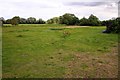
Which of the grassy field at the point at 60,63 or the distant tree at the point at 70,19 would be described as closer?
the grassy field at the point at 60,63

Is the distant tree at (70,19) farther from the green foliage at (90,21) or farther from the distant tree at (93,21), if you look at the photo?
the distant tree at (93,21)

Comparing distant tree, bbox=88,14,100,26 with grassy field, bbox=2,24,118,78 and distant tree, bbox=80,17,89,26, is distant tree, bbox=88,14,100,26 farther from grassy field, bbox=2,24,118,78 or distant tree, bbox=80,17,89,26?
grassy field, bbox=2,24,118,78

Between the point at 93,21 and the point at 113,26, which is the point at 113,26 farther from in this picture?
the point at 93,21

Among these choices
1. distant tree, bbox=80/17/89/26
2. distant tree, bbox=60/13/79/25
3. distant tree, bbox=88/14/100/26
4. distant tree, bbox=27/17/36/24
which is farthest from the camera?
distant tree, bbox=27/17/36/24

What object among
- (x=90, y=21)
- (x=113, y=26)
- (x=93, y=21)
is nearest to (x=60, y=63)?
(x=113, y=26)

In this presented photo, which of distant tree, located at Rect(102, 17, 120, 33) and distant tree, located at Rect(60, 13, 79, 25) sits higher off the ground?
distant tree, located at Rect(60, 13, 79, 25)

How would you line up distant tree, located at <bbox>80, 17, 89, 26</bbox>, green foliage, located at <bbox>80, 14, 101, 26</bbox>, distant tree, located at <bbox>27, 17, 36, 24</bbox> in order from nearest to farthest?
green foliage, located at <bbox>80, 14, 101, 26</bbox> → distant tree, located at <bbox>80, 17, 89, 26</bbox> → distant tree, located at <bbox>27, 17, 36, 24</bbox>

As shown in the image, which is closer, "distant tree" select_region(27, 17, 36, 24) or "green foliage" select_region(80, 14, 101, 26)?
"green foliage" select_region(80, 14, 101, 26)

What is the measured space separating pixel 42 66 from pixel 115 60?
434cm

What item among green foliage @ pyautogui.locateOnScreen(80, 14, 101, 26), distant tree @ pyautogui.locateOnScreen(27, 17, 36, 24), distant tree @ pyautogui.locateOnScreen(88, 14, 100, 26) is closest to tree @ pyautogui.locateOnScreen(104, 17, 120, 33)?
distant tree @ pyautogui.locateOnScreen(88, 14, 100, 26)

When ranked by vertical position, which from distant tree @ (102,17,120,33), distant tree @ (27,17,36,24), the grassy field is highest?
distant tree @ (27,17,36,24)

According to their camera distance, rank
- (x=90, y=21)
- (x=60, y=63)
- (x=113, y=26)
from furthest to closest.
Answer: (x=90, y=21) < (x=113, y=26) < (x=60, y=63)

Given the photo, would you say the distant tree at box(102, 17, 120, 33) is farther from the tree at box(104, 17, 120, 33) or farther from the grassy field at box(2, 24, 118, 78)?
the grassy field at box(2, 24, 118, 78)

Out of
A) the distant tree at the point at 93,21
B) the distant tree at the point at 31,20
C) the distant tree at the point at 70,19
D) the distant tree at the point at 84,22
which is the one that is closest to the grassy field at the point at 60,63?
the distant tree at the point at 93,21
